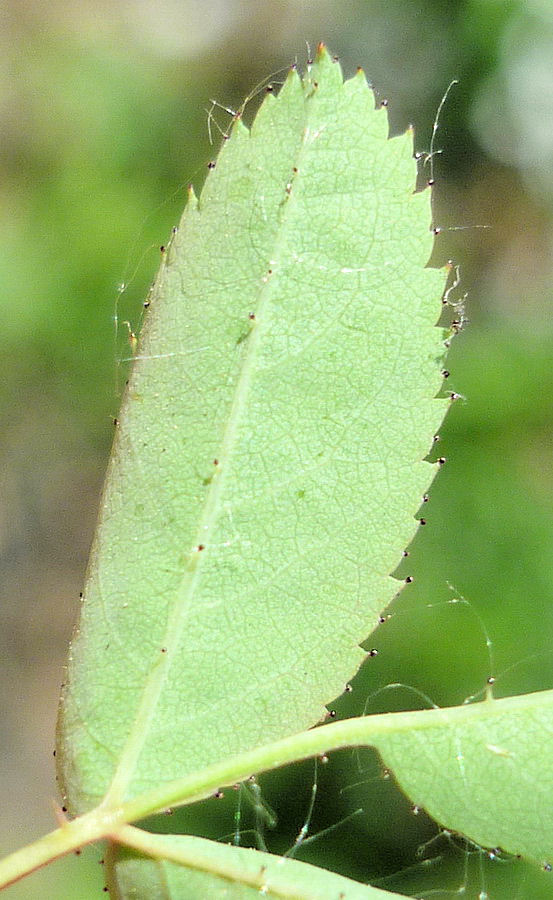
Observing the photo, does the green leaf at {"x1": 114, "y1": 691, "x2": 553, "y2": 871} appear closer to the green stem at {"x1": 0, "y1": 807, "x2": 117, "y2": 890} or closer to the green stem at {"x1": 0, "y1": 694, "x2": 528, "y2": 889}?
the green stem at {"x1": 0, "y1": 694, "x2": 528, "y2": 889}

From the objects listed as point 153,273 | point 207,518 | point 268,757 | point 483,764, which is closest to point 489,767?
point 483,764

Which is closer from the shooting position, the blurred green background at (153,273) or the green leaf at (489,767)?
the green leaf at (489,767)

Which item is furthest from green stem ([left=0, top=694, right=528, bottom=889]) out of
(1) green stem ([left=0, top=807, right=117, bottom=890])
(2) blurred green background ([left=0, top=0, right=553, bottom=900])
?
(2) blurred green background ([left=0, top=0, right=553, bottom=900])

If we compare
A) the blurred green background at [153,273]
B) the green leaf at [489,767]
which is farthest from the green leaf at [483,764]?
the blurred green background at [153,273]

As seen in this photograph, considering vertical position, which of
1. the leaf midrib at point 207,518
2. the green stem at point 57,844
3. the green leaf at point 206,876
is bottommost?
the green leaf at point 206,876

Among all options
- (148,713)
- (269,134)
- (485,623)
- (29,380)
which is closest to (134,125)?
(29,380)

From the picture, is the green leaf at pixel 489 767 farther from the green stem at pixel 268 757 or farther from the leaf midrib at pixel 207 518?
the leaf midrib at pixel 207 518
